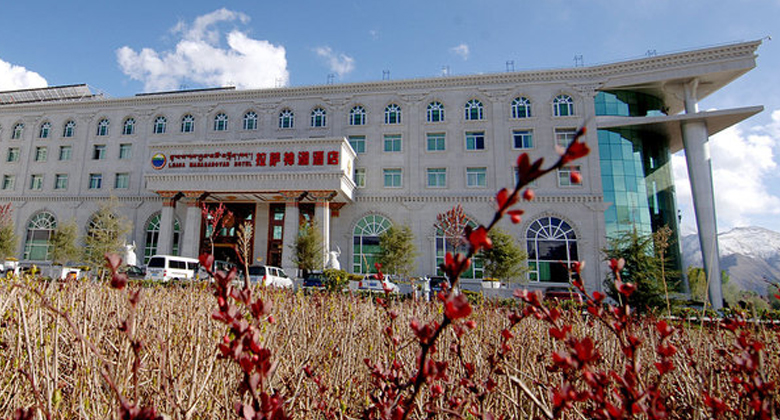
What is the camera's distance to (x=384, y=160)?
1072 inches

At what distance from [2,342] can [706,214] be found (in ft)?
97.0

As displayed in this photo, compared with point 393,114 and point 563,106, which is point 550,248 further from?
point 393,114

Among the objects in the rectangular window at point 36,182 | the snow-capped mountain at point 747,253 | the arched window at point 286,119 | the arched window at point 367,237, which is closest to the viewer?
the arched window at point 367,237

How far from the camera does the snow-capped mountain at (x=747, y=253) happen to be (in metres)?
79.1

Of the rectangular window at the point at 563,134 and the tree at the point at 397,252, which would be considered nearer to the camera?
the tree at the point at 397,252

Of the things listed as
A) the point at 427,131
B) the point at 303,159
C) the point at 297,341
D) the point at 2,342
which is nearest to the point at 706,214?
the point at 427,131

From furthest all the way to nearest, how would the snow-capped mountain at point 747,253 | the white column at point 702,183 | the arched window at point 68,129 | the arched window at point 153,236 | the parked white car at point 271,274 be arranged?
the snow-capped mountain at point 747,253 → the arched window at point 68,129 → the arched window at point 153,236 → the white column at point 702,183 → the parked white car at point 271,274

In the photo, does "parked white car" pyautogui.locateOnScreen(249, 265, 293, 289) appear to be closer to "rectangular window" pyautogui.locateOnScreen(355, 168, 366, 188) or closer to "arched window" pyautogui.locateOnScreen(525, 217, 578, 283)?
"rectangular window" pyautogui.locateOnScreen(355, 168, 366, 188)

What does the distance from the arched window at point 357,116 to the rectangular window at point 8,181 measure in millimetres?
26727

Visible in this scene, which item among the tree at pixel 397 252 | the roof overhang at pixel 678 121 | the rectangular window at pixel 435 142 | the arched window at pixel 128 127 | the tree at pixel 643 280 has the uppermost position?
the arched window at pixel 128 127

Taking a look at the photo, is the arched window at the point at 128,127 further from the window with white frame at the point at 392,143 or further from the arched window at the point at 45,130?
the window with white frame at the point at 392,143

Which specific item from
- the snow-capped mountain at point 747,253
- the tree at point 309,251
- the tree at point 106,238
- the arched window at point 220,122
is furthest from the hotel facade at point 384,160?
the snow-capped mountain at point 747,253

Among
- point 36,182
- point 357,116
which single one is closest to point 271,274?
point 357,116

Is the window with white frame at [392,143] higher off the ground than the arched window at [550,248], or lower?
higher
